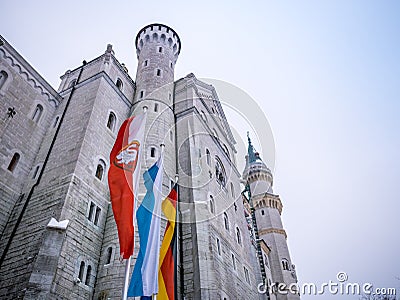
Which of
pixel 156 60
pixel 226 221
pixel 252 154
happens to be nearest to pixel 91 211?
pixel 226 221

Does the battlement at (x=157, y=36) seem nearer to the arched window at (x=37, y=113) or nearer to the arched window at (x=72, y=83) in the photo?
the arched window at (x=72, y=83)

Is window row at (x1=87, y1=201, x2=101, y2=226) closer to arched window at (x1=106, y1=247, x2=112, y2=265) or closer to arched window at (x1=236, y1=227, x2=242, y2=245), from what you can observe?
arched window at (x1=106, y1=247, x2=112, y2=265)

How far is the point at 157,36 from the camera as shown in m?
29.8

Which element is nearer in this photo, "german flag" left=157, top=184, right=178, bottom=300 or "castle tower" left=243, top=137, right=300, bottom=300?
"german flag" left=157, top=184, right=178, bottom=300

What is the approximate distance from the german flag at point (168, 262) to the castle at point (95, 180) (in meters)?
2.07

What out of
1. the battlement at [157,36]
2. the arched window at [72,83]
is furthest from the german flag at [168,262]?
the battlement at [157,36]

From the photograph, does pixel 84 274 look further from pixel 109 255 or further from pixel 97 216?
pixel 97 216

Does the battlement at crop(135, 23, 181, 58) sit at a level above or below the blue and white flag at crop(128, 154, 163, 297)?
above

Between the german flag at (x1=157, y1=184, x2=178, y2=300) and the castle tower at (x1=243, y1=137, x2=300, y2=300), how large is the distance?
74.1 feet

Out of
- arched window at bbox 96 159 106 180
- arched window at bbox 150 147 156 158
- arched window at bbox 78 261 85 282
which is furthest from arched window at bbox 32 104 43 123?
arched window at bbox 78 261 85 282

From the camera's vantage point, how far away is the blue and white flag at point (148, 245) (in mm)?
8891

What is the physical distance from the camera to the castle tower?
116ft

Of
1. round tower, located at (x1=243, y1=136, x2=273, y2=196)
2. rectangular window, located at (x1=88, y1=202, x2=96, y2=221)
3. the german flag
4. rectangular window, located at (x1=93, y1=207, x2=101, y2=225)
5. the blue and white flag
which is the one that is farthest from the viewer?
round tower, located at (x1=243, y1=136, x2=273, y2=196)

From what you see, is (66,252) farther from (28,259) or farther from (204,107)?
(204,107)
